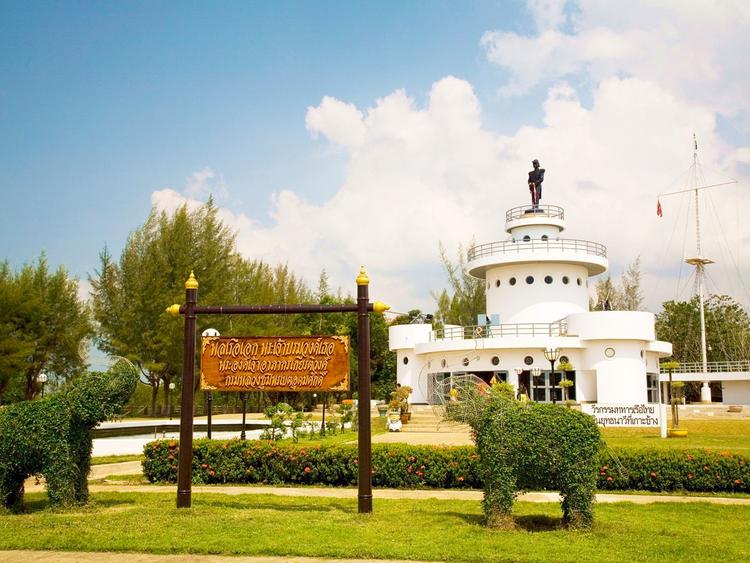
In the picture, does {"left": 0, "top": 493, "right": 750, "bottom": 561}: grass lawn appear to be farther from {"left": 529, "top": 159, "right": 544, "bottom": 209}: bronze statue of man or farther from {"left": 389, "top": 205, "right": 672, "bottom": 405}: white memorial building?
{"left": 529, "top": 159, "right": 544, "bottom": 209}: bronze statue of man

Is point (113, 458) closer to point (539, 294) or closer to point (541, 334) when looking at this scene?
point (541, 334)

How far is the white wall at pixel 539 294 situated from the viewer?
35938 mm

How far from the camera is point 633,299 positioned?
56000 mm

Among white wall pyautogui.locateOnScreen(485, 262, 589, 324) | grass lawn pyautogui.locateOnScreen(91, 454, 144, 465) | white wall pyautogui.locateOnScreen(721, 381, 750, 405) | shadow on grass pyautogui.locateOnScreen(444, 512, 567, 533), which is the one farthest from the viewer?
white wall pyautogui.locateOnScreen(721, 381, 750, 405)

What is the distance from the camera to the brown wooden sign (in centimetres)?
1141

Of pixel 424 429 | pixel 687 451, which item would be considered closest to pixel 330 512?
pixel 687 451

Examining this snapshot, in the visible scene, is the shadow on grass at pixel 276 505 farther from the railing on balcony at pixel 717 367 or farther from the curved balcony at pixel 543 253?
the railing on balcony at pixel 717 367

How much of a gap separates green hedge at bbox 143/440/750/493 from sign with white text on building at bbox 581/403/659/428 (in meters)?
8.69

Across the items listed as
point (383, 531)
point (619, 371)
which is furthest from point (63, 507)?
point (619, 371)

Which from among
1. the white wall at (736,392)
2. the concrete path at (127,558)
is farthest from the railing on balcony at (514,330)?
the concrete path at (127,558)

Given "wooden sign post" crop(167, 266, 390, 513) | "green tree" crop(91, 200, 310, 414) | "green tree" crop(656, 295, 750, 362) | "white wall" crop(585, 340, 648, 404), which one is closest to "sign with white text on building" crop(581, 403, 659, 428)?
"white wall" crop(585, 340, 648, 404)

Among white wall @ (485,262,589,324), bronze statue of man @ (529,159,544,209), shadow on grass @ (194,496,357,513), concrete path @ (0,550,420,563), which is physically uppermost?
bronze statue of man @ (529,159,544,209)

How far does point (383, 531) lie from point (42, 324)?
1373 inches

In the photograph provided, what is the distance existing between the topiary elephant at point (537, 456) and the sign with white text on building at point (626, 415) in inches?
530
